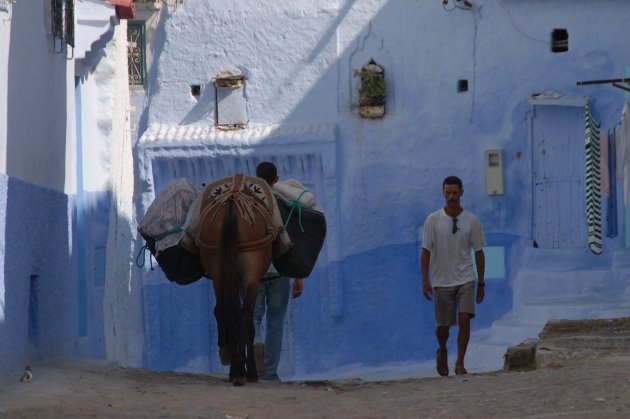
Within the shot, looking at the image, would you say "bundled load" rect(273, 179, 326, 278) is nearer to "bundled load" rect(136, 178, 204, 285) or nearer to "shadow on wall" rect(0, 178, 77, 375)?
"bundled load" rect(136, 178, 204, 285)

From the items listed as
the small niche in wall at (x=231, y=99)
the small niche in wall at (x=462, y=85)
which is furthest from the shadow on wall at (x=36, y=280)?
the small niche in wall at (x=462, y=85)

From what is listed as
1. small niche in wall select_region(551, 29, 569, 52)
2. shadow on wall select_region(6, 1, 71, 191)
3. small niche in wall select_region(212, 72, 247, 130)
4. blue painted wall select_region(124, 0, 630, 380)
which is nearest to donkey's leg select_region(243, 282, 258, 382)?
shadow on wall select_region(6, 1, 71, 191)

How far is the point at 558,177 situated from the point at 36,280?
424 inches

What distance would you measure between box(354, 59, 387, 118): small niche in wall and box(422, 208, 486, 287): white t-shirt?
893 cm

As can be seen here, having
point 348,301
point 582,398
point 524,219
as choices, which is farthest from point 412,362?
point 582,398

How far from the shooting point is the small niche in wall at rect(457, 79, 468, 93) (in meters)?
19.4

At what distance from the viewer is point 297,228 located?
32.2 feet

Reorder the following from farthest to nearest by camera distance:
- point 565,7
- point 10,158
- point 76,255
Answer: point 565,7 < point 76,255 < point 10,158

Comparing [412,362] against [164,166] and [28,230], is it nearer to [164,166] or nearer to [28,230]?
[164,166]

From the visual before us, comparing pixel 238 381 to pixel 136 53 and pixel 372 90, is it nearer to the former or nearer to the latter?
pixel 372 90

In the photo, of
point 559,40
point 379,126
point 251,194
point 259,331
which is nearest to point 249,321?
point 259,331

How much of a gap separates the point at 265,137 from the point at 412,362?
377 cm

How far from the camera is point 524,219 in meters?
19.3

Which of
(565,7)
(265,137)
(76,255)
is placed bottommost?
(76,255)
